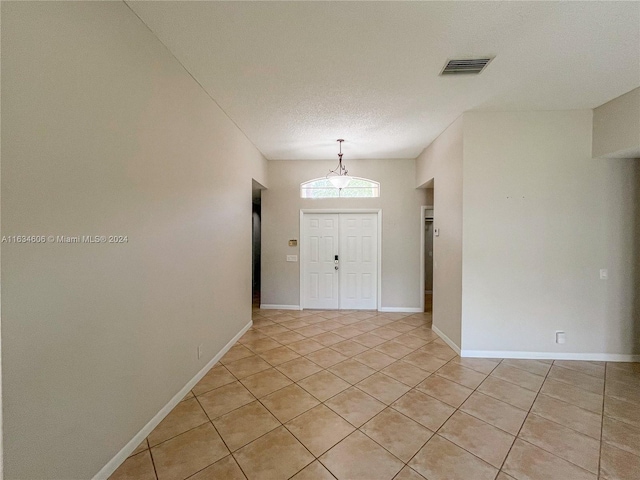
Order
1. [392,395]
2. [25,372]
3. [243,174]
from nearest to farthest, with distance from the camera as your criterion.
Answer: [25,372]
[392,395]
[243,174]

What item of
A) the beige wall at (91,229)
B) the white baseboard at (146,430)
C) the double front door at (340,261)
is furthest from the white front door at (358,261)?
the beige wall at (91,229)

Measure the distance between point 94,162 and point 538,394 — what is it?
3.98 metres

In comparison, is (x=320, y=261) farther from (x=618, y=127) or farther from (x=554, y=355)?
(x=618, y=127)

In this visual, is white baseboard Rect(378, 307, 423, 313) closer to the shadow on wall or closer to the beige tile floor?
the beige tile floor

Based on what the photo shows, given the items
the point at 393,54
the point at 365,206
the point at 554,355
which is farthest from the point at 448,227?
the point at 393,54

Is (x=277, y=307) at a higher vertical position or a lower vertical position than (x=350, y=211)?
lower

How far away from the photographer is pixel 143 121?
1.84m

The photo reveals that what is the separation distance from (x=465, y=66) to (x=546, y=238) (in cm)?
Answer: 226

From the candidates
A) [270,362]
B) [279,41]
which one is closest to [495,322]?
[270,362]

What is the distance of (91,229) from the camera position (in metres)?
1.46

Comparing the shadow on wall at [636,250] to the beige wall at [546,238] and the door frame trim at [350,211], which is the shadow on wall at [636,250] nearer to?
the beige wall at [546,238]

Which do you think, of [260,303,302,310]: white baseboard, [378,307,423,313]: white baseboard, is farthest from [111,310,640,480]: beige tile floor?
[260,303,302,310]: white baseboard

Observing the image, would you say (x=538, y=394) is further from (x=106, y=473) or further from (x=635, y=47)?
(x=106, y=473)

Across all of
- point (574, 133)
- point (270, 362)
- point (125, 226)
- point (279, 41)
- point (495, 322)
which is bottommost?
point (270, 362)
